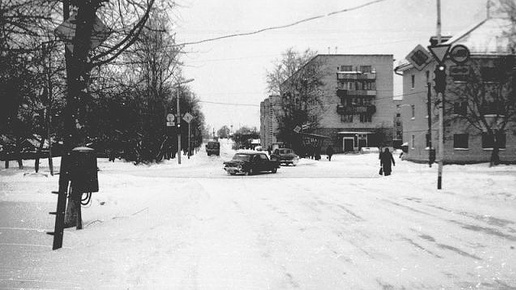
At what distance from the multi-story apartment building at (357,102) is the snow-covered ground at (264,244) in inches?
2416

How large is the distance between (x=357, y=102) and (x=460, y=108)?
1610 inches

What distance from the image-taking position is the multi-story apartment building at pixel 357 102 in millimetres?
74438

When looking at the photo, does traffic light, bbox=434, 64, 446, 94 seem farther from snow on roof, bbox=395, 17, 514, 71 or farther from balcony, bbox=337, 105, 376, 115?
balcony, bbox=337, 105, 376, 115

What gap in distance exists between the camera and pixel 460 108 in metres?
35.7

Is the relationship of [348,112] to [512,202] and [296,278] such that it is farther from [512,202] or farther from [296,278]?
[296,278]

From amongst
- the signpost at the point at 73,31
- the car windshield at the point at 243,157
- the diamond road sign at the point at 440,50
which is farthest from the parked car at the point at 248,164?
the signpost at the point at 73,31

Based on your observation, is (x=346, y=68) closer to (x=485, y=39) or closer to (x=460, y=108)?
(x=485, y=39)

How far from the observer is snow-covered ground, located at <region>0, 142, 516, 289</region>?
213 inches

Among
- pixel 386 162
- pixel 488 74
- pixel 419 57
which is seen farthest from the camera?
pixel 488 74

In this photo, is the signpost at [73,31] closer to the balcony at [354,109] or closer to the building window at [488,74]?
the building window at [488,74]

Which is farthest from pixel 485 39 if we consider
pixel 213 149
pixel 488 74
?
pixel 213 149

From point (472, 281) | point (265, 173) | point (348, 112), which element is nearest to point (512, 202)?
point (472, 281)

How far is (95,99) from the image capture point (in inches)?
473

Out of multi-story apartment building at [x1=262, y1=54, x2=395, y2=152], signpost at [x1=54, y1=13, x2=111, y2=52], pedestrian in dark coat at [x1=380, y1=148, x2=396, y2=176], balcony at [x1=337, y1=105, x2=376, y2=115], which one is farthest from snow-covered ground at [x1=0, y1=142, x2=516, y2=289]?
balcony at [x1=337, y1=105, x2=376, y2=115]
